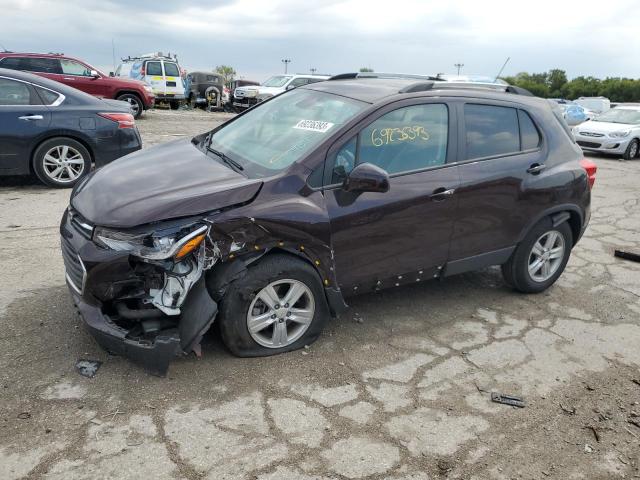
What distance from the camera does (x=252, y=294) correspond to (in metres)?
3.26

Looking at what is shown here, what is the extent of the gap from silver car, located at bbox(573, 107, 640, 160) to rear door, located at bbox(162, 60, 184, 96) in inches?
576

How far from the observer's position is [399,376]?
3.41 meters

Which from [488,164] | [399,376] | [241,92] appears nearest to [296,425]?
[399,376]

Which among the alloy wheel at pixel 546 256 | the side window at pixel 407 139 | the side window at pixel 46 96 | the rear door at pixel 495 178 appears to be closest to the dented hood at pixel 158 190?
the side window at pixel 407 139

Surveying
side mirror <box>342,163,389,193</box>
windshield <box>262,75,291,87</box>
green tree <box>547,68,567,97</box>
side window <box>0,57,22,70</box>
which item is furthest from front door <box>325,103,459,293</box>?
green tree <box>547,68,567,97</box>

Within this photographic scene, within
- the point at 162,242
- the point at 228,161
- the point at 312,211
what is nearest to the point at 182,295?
the point at 162,242

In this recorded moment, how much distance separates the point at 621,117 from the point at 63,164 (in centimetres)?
1491

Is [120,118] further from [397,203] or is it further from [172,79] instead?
[172,79]

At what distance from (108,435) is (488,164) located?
124 inches

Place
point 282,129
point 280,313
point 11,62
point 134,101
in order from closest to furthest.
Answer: point 280,313 → point 282,129 → point 11,62 → point 134,101

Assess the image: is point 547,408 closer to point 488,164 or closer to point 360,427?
point 360,427

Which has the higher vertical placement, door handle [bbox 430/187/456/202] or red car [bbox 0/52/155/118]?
red car [bbox 0/52/155/118]

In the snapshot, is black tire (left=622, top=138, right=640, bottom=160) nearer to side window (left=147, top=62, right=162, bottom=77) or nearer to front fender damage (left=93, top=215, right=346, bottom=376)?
front fender damage (left=93, top=215, right=346, bottom=376)

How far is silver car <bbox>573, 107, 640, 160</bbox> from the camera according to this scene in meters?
14.4
